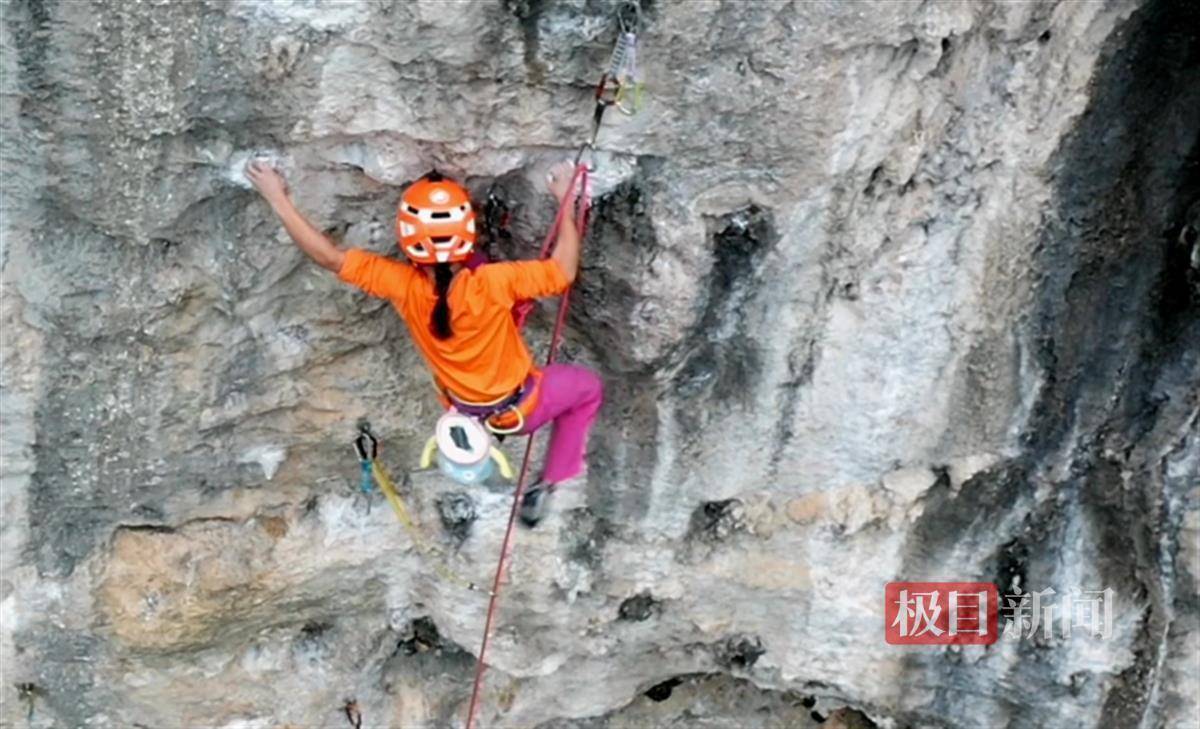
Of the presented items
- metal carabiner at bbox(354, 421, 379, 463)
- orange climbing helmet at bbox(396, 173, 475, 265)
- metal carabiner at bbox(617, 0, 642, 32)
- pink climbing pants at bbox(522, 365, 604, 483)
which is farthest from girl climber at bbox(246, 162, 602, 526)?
metal carabiner at bbox(354, 421, 379, 463)

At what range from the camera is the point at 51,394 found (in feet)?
12.9

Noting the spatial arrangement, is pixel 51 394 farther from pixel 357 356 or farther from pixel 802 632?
pixel 802 632

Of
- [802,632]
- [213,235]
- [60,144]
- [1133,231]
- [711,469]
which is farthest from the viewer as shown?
[802,632]

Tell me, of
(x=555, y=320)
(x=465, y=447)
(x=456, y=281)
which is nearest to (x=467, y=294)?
(x=456, y=281)

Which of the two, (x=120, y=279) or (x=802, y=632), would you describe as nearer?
(x=120, y=279)

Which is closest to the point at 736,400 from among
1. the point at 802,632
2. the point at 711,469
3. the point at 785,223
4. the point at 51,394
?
the point at 711,469

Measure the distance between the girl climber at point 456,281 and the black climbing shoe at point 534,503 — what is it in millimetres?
704

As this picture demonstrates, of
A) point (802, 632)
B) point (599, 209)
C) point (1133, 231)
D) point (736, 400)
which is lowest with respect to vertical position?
point (802, 632)

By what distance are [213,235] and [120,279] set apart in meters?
0.30

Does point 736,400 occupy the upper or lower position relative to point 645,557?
upper

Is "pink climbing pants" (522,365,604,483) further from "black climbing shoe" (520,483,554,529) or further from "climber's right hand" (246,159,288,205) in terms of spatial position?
"climber's right hand" (246,159,288,205)

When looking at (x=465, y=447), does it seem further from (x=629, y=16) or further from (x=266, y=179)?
(x=629, y=16)

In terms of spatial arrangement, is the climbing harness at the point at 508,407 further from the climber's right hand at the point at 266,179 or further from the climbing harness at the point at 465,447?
the climber's right hand at the point at 266,179

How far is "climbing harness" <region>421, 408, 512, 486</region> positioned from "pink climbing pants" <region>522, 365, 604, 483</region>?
15cm
